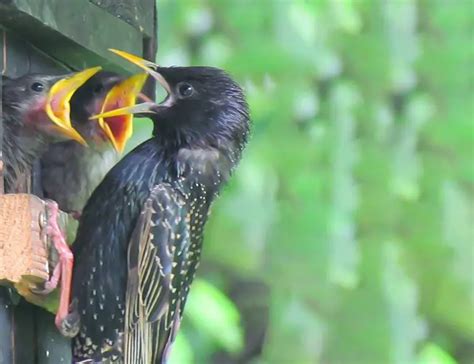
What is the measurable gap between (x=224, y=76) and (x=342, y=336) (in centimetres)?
220

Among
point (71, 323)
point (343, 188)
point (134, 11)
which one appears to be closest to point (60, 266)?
point (71, 323)

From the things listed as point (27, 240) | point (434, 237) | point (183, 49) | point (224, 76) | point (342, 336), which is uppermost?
point (224, 76)

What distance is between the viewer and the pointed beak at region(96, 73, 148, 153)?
7.31 ft

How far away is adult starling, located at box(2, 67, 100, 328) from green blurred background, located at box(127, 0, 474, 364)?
2.01 metres

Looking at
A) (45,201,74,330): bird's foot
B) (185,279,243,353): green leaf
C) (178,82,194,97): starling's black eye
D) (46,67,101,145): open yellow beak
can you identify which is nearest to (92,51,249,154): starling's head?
(178,82,194,97): starling's black eye

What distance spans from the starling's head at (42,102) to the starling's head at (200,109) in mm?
122

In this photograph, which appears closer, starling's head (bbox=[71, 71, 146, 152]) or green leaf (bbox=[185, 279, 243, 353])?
starling's head (bbox=[71, 71, 146, 152])

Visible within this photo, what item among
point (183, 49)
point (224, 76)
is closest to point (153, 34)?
point (224, 76)

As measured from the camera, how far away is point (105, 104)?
7.34 ft

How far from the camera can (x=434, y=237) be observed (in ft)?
14.4

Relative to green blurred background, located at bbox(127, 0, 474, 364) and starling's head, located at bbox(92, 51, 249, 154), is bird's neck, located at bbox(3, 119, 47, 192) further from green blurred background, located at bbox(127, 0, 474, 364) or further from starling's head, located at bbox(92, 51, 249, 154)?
green blurred background, located at bbox(127, 0, 474, 364)

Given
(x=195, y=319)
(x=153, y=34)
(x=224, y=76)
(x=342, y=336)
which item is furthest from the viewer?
(x=342, y=336)

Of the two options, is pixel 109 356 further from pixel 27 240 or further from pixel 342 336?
pixel 342 336

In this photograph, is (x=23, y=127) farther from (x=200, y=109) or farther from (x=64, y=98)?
(x=200, y=109)
